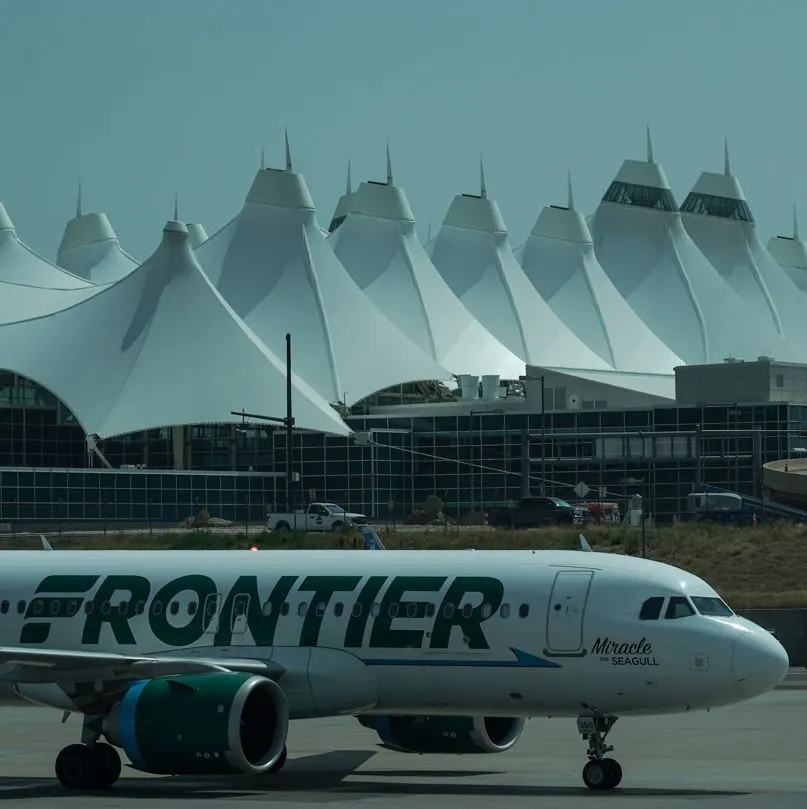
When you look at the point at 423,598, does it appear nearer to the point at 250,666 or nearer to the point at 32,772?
the point at 250,666

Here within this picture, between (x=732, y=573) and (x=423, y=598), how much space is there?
33917mm

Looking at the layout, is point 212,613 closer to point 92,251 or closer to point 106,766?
point 106,766

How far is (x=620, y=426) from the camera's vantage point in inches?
3952

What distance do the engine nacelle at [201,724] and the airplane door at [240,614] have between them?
139cm

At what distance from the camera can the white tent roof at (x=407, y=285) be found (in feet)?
406

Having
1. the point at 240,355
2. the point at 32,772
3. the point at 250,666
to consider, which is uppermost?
the point at 240,355

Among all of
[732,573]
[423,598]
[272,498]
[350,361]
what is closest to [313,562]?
[423,598]

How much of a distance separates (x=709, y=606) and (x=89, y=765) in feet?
26.4

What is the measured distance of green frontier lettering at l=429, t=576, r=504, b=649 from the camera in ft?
78.0

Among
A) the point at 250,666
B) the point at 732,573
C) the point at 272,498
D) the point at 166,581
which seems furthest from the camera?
the point at 272,498

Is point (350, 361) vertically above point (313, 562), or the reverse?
point (350, 361)

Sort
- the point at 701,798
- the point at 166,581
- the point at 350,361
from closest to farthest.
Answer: the point at 701,798 → the point at 166,581 → the point at 350,361

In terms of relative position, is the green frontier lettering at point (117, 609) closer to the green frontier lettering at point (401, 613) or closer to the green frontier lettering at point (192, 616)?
the green frontier lettering at point (192, 616)

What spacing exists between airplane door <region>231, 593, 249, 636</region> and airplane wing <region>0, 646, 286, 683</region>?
78 centimetres
